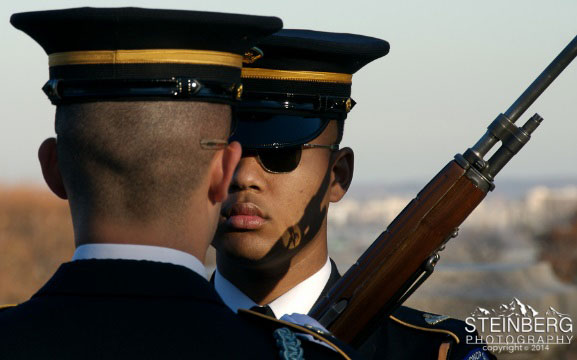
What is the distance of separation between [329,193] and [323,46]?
624 millimetres

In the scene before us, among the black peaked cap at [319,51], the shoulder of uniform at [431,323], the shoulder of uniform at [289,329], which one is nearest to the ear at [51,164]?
the shoulder of uniform at [289,329]

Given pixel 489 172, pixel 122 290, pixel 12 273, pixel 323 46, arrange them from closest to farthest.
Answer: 1. pixel 122 290
2. pixel 489 172
3. pixel 323 46
4. pixel 12 273

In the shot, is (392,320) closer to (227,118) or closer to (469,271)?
(227,118)

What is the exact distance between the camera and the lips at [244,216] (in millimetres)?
4531

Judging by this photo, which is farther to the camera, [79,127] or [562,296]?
[562,296]

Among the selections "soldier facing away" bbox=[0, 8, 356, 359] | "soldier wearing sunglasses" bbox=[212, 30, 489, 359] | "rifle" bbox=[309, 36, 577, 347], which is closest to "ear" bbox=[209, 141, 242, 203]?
"soldier facing away" bbox=[0, 8, 356, 359]

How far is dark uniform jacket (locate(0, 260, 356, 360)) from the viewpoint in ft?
8.83

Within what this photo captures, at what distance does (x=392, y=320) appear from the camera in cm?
478

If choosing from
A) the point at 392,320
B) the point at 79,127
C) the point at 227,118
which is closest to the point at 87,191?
the point at 79,127

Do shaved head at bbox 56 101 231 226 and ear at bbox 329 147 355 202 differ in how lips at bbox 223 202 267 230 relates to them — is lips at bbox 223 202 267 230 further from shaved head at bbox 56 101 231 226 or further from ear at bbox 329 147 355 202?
shaved head at bbox 56 101 231 226

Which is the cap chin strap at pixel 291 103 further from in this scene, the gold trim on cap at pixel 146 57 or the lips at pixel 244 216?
the gold trim on cap at pixel 146 57

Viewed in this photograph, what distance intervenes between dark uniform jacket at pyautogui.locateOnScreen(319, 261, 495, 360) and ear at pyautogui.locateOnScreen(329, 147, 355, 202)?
13.2 inches

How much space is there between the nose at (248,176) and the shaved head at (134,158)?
1.70 m

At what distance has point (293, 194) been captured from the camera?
4.62m
